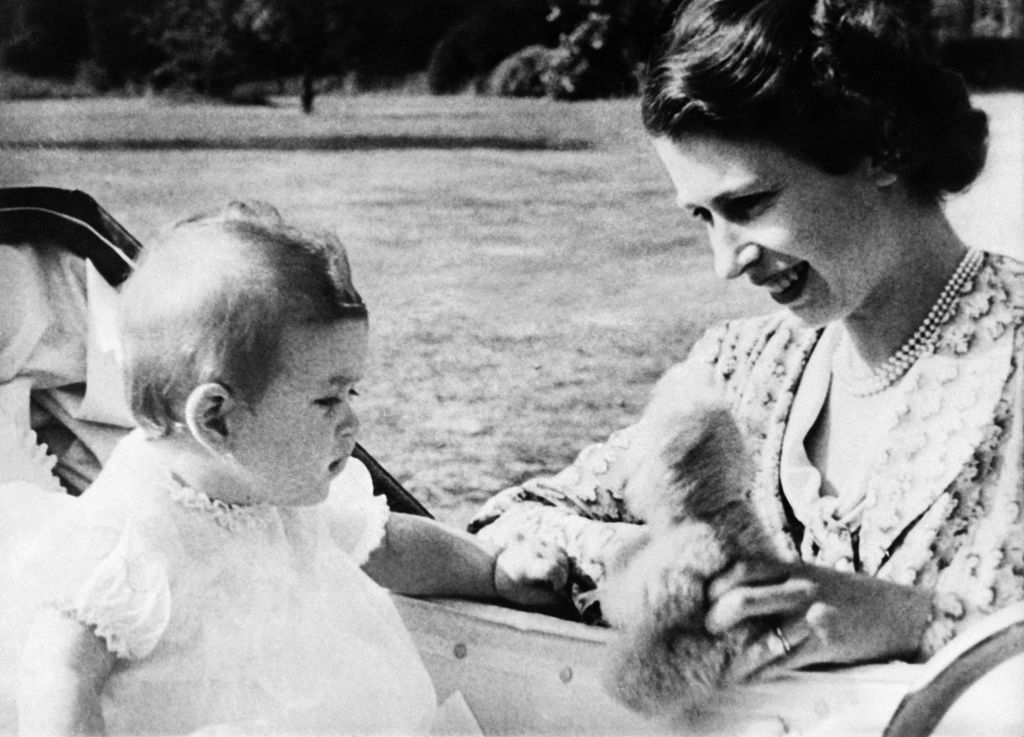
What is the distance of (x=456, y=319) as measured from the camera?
157 cm

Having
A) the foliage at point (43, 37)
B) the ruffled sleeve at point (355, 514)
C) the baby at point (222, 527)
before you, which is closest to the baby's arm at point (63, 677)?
the baby at point (222, 527)

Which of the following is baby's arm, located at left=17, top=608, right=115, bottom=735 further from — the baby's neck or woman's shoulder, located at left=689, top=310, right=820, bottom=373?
woman's shoulder, located at left=689, top=310, right=820, bottom=373

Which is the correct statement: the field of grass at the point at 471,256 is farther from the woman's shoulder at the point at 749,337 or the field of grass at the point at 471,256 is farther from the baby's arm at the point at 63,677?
the baby's arm at the point at 63,677

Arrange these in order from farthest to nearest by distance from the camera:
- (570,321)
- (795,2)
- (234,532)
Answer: (570,321), (234,532), (795,2)

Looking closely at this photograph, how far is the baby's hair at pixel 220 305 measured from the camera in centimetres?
138

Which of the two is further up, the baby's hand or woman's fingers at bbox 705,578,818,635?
woman's fingers at bbox 705,578,818,635

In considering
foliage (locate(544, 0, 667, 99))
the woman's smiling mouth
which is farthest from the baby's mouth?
foliage (locate(544, 0, 667, 99))

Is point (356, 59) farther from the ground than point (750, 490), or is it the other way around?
point (356, 59)

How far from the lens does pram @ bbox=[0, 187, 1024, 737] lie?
1.38 meters

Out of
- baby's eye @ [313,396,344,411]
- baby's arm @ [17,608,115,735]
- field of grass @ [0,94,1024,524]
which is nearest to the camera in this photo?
baby's arm @ [17,608,115,735]

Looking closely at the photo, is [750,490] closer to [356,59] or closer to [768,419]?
[768,419]

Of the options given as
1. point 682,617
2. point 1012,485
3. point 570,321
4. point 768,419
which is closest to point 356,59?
point 570,321

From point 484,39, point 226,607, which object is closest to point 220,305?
point 226,607

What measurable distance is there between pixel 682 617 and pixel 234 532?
503 millimetres
